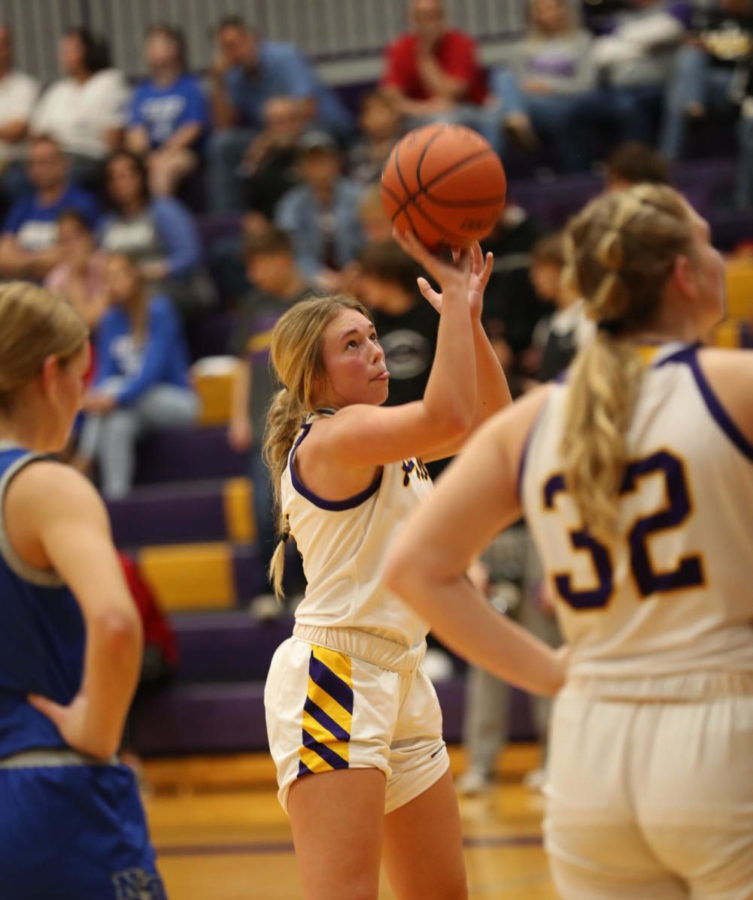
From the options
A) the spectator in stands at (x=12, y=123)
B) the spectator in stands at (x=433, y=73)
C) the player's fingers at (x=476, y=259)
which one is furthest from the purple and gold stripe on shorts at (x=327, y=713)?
the spectator in stands at (x=12, y=123)

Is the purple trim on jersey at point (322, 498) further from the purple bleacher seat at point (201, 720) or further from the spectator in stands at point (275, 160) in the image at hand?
the spectator in stands at point (275, 160)

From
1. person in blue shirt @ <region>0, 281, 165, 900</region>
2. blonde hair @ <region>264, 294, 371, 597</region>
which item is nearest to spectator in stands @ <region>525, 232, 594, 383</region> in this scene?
blonde hair @ <region>264, 294, 371, 597</region>

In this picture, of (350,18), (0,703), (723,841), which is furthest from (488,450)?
(350,18)

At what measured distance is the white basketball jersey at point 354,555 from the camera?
3059 millimetres

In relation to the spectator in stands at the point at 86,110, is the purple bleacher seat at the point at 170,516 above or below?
below

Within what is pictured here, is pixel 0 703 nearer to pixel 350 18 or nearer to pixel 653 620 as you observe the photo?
pixel 653 620

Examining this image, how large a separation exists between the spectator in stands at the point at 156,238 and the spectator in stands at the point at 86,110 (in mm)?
1088

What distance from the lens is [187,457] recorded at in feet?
31.1

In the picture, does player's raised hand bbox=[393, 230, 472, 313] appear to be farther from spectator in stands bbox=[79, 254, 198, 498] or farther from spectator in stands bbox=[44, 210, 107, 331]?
spectator in stands bbox=[44, 210, 107, 331]

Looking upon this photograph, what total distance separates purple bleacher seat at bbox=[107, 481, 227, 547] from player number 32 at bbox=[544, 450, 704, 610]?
689 centimetres

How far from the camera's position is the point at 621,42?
9.50 metres

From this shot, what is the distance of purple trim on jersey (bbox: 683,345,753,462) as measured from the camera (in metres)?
2.06

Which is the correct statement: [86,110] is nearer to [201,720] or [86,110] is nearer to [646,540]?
[201,720]

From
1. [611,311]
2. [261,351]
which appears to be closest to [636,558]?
[611,311]
